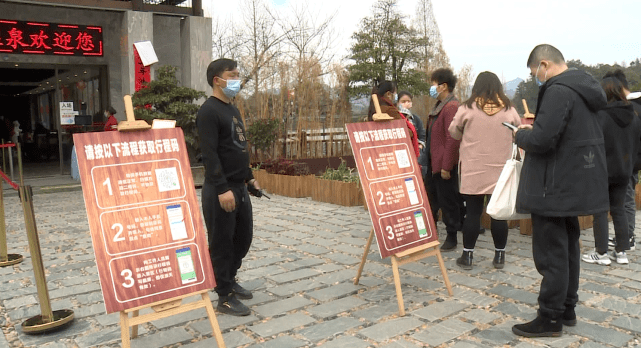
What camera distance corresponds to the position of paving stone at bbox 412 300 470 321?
12.5 ft

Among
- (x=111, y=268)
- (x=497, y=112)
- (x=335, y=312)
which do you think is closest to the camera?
(x=111, y=268)

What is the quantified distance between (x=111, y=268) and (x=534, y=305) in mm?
2935

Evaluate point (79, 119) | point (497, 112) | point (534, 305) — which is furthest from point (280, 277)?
point (79, 119)

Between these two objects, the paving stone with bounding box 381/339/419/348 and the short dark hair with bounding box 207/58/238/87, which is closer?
the paving stone with bounding box 381/339/419/348

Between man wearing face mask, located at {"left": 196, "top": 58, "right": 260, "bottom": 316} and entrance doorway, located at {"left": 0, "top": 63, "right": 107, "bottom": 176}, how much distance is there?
10.0 m

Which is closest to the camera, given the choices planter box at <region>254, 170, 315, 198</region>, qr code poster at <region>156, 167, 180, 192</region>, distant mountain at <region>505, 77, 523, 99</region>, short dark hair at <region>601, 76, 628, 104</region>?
qr code poster at <region>156, 167, 180, 192</region>

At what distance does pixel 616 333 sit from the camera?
3430mm

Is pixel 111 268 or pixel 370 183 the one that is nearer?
pixel 111 268

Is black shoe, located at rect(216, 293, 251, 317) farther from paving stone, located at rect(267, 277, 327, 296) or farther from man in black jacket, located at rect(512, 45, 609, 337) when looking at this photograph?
man in black jacket, located at rect(512, 45, 609, 337)

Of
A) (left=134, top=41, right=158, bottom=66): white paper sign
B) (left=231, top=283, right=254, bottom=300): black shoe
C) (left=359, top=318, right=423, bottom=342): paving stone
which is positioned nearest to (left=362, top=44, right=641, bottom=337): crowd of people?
(left=359, top=318, right=423, bottom=342): paving stone

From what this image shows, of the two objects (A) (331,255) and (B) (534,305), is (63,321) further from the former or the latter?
(B) (534,305)

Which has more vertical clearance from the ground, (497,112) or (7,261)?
(497,112)

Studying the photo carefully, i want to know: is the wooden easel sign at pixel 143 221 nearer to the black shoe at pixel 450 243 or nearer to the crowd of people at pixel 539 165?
the crowd of people at pixel 539 165

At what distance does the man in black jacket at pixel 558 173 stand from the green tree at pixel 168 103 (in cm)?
847
